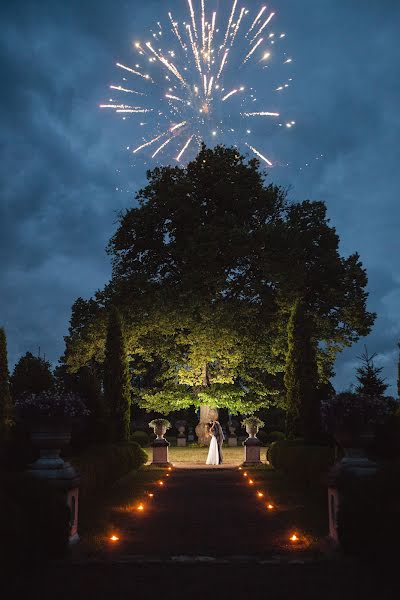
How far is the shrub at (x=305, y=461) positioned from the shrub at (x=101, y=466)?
4383 millimetres

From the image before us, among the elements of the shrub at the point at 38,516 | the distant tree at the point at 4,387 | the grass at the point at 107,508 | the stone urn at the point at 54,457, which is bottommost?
the grass at the point at 107,508

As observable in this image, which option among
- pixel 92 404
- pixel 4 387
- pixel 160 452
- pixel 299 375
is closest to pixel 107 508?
pixel 92 404

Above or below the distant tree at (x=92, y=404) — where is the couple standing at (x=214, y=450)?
below

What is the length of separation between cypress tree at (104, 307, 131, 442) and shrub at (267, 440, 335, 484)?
23.5 ft

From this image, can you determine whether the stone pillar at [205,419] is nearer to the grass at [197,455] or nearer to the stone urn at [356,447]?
the grass at [197,455]

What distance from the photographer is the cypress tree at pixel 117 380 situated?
2314 centimetres

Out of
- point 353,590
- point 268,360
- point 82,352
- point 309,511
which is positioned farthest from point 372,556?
point 82,352

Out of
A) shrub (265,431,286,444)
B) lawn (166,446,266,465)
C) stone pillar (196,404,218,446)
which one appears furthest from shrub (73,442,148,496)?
shrub (265,431,286,444)

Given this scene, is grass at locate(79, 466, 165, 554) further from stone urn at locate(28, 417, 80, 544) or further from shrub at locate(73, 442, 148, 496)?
stone urn at locate(28, 417, 80, 544)

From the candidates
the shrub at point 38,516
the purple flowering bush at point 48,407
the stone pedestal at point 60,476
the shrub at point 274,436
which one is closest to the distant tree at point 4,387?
the stone pedestal at point 60,476

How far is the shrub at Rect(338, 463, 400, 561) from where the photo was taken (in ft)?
22.9

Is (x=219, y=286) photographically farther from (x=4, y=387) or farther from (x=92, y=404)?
(x=92, y=404)

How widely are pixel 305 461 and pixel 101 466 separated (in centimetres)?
452

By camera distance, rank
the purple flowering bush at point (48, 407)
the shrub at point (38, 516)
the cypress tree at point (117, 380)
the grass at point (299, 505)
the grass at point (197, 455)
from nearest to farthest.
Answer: the shrub at point (38, 516)
the purple flowering bush at point (48, 407)
the grass at point (299, 505)
the cypress tree at point (117, 380)
the grass at point (197, 455)
